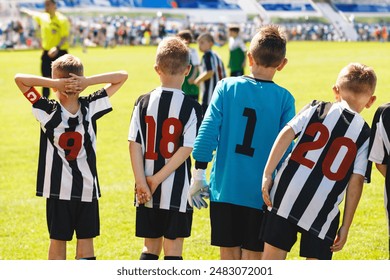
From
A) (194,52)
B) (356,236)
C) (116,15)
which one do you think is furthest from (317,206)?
(116,15)

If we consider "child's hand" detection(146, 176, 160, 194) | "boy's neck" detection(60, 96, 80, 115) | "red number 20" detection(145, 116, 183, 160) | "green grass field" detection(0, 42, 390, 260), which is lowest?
"green grass field" detection(0, 42, 390, 260)

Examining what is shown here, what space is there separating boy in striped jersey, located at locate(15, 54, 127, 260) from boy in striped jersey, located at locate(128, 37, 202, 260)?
1.04 feet

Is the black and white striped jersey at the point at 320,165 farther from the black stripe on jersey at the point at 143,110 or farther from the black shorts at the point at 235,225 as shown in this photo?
the black stripe on jersey at the point at 143,110

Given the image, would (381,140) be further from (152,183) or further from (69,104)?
(69,104)

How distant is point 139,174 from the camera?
4547mm

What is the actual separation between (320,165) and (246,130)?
502 millimetres

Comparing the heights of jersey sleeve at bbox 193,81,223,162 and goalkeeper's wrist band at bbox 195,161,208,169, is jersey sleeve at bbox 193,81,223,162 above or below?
above

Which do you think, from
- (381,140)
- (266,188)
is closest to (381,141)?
(381,140)

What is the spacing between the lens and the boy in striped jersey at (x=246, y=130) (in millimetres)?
4344

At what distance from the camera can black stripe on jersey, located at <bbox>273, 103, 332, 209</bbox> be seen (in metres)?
4.07

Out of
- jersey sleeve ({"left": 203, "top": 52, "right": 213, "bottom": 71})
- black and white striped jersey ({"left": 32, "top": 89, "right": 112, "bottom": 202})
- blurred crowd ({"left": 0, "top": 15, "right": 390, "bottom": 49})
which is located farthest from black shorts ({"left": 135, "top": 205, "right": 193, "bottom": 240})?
blurred crowd ({"left": 0, "top": 15, "right": 390, "bottom": 49})

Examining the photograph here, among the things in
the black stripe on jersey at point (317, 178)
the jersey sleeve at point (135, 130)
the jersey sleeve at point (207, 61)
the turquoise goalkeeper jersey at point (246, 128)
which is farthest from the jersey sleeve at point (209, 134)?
the jersey sleeve at point (207, 61)

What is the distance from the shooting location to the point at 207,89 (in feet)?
41.2

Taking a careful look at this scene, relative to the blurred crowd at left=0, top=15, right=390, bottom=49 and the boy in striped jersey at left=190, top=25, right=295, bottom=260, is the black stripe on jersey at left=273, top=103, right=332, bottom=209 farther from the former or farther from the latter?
the blurred crowd at left=0, top=15, right=390, bottom=49
